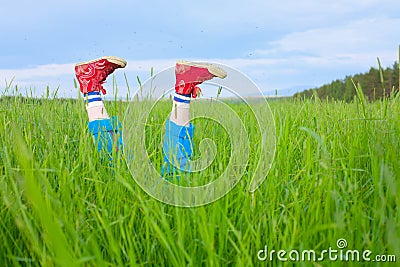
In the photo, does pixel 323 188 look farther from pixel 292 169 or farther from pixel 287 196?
pixel 292 169

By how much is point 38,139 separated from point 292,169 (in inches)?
40.9

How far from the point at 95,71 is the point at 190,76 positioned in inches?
20.8

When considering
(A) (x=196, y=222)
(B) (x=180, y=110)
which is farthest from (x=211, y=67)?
(A) (x=196, y=222)

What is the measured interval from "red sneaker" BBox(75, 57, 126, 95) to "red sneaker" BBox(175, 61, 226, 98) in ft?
1.23

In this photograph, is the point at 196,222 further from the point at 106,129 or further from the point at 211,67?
the point at 106,129

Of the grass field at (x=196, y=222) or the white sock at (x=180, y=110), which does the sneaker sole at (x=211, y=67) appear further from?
the grass field at (x=196, y=222)

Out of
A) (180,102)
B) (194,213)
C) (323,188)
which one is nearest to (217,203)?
(194,213)

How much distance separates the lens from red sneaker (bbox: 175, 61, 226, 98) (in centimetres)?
169

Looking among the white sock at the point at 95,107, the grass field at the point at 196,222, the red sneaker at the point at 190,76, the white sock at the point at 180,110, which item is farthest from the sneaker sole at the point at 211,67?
the white sock at the point at 95,107

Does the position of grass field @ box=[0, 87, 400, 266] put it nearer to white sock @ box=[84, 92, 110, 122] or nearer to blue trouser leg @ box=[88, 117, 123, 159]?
blue trouser leg @ box=[88, 117, 123, 159]

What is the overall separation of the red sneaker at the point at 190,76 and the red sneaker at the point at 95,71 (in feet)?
1.23

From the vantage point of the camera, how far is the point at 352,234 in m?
1.00

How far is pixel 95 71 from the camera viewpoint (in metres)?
2.00

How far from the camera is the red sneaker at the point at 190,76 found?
1692mm
